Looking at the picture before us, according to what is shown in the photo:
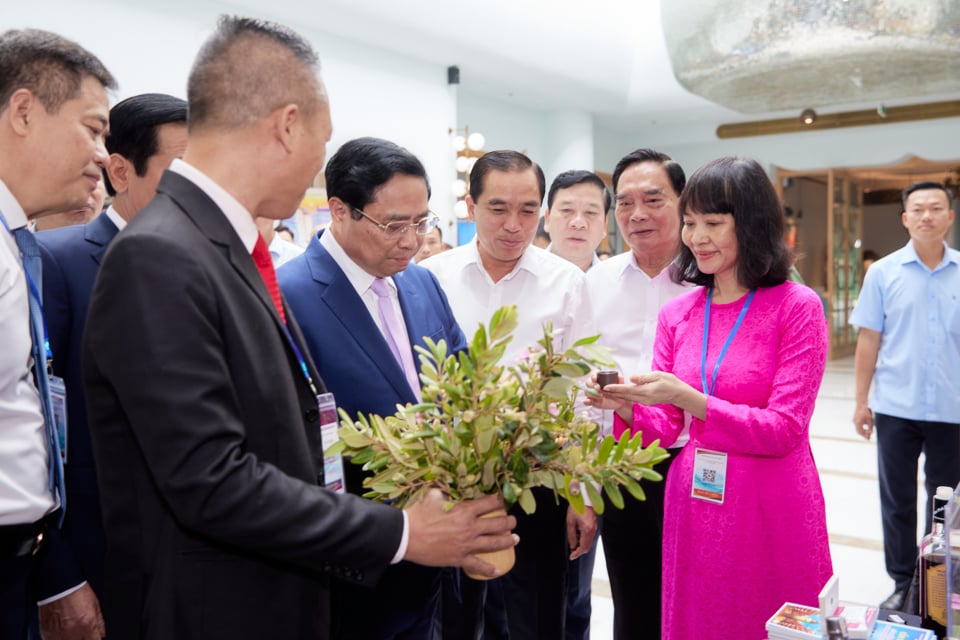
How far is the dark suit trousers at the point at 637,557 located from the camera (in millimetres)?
2297

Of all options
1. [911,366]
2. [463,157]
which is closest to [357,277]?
[911,366]

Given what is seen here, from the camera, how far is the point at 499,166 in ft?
8.17

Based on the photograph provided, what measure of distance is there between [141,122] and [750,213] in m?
1.47

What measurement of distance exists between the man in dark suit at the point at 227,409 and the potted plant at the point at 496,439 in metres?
0.06

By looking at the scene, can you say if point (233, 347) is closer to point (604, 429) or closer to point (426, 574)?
point (426, 574)

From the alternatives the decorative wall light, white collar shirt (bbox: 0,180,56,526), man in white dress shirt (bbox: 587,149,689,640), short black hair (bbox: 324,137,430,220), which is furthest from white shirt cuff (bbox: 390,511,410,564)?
the decorative wall light

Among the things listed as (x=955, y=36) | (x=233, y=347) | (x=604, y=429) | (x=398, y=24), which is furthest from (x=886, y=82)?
(x=233, y=347)

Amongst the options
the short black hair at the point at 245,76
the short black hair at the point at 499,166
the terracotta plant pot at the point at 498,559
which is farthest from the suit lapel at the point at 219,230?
the short black hair at the point at 499,166

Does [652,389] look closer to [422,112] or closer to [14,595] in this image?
[14,595]

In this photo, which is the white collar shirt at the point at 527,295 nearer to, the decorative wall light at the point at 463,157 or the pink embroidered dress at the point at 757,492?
the pink embroidered dress at the point at 757,492

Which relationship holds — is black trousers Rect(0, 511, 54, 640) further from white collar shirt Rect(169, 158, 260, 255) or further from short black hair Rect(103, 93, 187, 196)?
short black hair Rect(103, 93, 187, 196)

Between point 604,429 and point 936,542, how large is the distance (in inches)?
42.1

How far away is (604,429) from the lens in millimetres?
2541

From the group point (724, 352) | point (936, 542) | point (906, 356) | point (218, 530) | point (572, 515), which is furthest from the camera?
point (906, 356)
